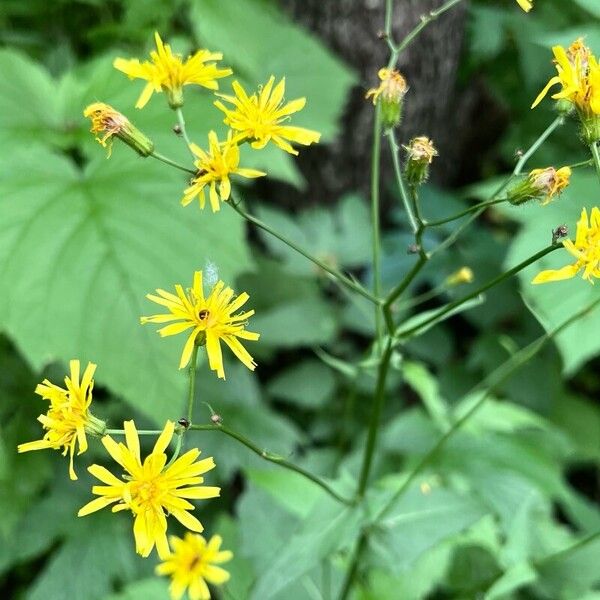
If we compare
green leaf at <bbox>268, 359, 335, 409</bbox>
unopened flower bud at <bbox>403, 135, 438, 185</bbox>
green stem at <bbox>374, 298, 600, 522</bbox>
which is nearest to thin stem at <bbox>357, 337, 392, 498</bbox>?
green stem at <bbox>374, 298, 600, 522</bbox>

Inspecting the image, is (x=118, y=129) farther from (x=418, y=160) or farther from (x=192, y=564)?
(x=192, y=564)

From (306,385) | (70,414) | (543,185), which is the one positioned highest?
Result: (543,185)

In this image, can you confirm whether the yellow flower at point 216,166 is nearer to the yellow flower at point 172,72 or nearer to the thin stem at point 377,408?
the yellow flower at point 172,72

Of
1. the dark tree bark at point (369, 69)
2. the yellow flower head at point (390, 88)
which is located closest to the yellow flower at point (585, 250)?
the yellow flower head at point (390, 88)

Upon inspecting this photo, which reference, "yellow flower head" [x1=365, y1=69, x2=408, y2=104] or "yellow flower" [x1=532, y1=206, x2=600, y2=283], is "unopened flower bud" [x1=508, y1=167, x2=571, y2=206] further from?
"yellow flower head" [x1=365, y1=69, x2=408, y2=104]

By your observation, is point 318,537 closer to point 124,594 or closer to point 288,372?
point 124,594

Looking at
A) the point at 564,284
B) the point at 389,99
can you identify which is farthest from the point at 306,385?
the point at 389,99

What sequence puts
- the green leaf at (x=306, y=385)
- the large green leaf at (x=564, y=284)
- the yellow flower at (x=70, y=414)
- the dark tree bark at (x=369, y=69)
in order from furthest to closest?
the dark tree bark at (x=369, y=69)
the green leaf at (x=306, y=385)
the large green leaf at (x=564, y=284)
the yellow flower at (x=70, y=414)
